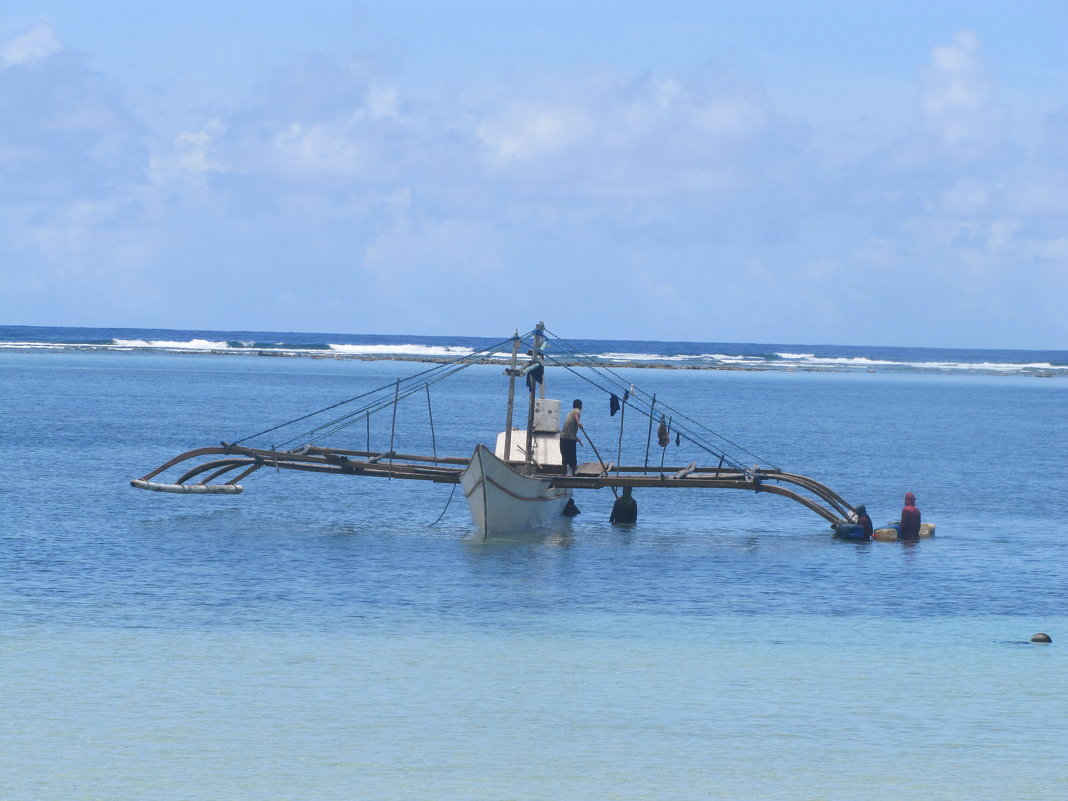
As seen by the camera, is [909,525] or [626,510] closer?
[909,525]

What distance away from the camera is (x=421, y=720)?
1385 centimetres

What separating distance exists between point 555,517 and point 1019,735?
57.4 ft

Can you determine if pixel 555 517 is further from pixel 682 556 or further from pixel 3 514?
pixel 3 514

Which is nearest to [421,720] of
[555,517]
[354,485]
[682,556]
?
[682,556]

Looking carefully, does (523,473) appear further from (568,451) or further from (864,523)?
(864,523)

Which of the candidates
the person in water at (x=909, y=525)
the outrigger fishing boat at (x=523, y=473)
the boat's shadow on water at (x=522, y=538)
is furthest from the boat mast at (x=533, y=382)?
the person in water at (x=909, y=525)

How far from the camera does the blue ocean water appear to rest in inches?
489

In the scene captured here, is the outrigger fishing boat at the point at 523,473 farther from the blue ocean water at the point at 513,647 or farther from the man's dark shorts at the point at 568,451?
the blue ocean water at the point at 513,647

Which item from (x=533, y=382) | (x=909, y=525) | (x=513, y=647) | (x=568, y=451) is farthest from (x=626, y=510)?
(x=513, y=647)

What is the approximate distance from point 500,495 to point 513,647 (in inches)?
398

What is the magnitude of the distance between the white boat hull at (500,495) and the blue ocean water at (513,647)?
0.71m

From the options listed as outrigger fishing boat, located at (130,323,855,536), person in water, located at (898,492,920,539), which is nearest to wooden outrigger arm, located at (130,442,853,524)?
outrigger fishing boat, located at (130,323,855,536)

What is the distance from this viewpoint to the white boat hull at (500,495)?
26703 millimetres

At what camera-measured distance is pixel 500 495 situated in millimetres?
27328
